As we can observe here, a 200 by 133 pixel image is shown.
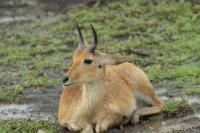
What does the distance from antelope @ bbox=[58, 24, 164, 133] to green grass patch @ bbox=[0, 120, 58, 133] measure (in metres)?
0.19

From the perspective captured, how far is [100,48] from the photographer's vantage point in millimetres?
13383

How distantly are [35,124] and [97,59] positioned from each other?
3.97 ft

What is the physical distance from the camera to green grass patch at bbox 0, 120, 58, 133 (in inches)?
349

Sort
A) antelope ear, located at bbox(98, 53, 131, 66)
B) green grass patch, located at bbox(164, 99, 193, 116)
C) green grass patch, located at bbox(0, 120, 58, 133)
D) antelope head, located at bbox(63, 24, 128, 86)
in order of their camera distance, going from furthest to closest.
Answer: green grass patch, located at bbox(164, 99, 193, 116), green grass patch, located at bbox(0, 120, 58, 133), antelope ear, located at bbox(98, 53, 131, 66), antelope head, located at bbox(63, 24, 128, 86)

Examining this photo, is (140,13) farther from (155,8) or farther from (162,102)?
(162,102)

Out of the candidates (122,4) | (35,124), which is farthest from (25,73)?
(122,4)

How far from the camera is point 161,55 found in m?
12.8

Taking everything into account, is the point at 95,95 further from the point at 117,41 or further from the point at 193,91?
the point at 117,41

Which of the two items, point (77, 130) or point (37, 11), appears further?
point (37, 11)

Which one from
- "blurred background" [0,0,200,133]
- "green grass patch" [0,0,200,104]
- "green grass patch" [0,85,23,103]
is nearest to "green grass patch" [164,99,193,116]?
"blurred background" [0,0,200,133]

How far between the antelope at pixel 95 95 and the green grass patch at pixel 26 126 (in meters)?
0.19

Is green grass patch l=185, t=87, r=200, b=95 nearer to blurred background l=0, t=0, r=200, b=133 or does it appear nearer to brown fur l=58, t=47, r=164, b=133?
blurred background l=0, t=0, r=200, b=133

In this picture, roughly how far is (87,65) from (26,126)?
1.23 m

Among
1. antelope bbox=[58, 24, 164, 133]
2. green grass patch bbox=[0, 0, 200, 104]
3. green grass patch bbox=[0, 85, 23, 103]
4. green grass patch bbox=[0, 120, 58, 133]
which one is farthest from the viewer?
green grass patch bbox=[0, 0, 200, 104]
